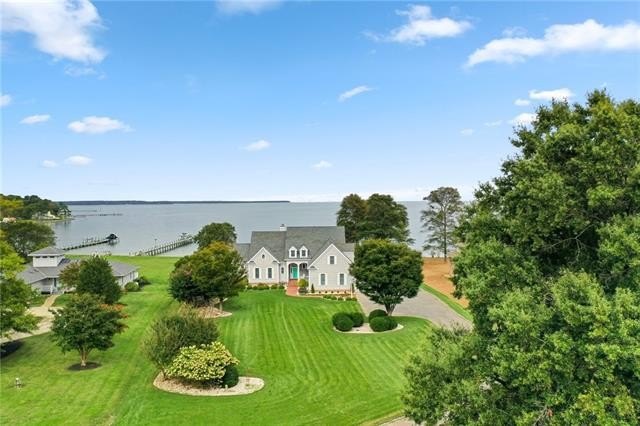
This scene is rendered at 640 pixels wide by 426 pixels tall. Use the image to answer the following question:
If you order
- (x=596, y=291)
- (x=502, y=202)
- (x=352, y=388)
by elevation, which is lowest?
(x=352, y=388)

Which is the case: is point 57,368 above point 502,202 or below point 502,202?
below

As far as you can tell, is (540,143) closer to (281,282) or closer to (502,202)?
(502,202)

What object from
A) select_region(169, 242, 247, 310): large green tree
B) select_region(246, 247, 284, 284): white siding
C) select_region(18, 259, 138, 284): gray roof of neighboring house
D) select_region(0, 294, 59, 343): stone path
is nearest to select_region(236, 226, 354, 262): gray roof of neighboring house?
select_region(246, 247, 284, 284): white siding

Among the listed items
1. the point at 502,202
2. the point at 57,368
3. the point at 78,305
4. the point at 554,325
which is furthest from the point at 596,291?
the point at 57,368

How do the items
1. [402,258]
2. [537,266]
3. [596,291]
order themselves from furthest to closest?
[402,258]
[537,266]
[596,291]

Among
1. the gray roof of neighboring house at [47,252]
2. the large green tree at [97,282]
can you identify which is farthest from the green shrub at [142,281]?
the large green tree at [97,282]

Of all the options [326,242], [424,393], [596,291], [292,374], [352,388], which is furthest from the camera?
[326,242]

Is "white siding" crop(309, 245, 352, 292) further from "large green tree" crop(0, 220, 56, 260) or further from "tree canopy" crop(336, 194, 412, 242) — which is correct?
"large green tree" crop(0, 220, 56, 260)
